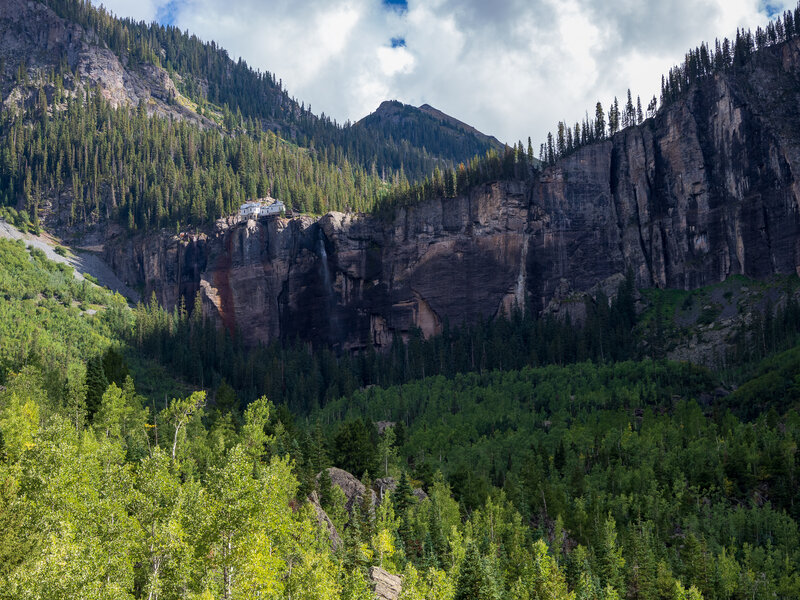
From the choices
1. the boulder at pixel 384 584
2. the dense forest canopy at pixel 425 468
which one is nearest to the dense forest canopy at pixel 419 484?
the dense forest canopy at pixel 425 468

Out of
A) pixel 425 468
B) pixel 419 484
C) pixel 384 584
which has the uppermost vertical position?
pixel 425 468

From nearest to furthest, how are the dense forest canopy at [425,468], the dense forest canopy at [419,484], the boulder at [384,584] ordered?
the dense forest canopy at [419,484]
the dense forest canopy at [425,468]
the boulder at [384,584]

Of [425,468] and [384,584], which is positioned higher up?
[425,468]

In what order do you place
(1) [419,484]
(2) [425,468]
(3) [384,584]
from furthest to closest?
(2) [425,468] < (1) [419,484] < (3) [384,584]

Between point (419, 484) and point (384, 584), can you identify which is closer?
point (384, 584)

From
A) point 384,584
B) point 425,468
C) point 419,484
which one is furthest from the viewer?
point 425,468

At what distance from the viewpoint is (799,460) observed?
119 metres

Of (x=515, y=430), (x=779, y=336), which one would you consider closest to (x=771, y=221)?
(x=779, y=336)

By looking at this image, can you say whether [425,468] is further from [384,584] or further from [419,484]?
[384,584]

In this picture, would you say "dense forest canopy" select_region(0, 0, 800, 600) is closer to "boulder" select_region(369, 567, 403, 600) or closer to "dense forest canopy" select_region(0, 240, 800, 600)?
"dense forest canopy" select_region(0, 240, 800, 600)

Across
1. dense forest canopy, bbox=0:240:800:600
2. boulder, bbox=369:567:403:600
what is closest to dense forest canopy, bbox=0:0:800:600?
dense forest canopy, bbox=0:240:800:600

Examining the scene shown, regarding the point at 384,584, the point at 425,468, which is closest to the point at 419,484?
the point at 425,468

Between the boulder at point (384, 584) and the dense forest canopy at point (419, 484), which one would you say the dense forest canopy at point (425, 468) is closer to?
the dense forest canopy at point (419, 484)

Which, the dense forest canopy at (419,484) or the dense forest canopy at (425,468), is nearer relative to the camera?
the dense forest canopy at (419,484)
